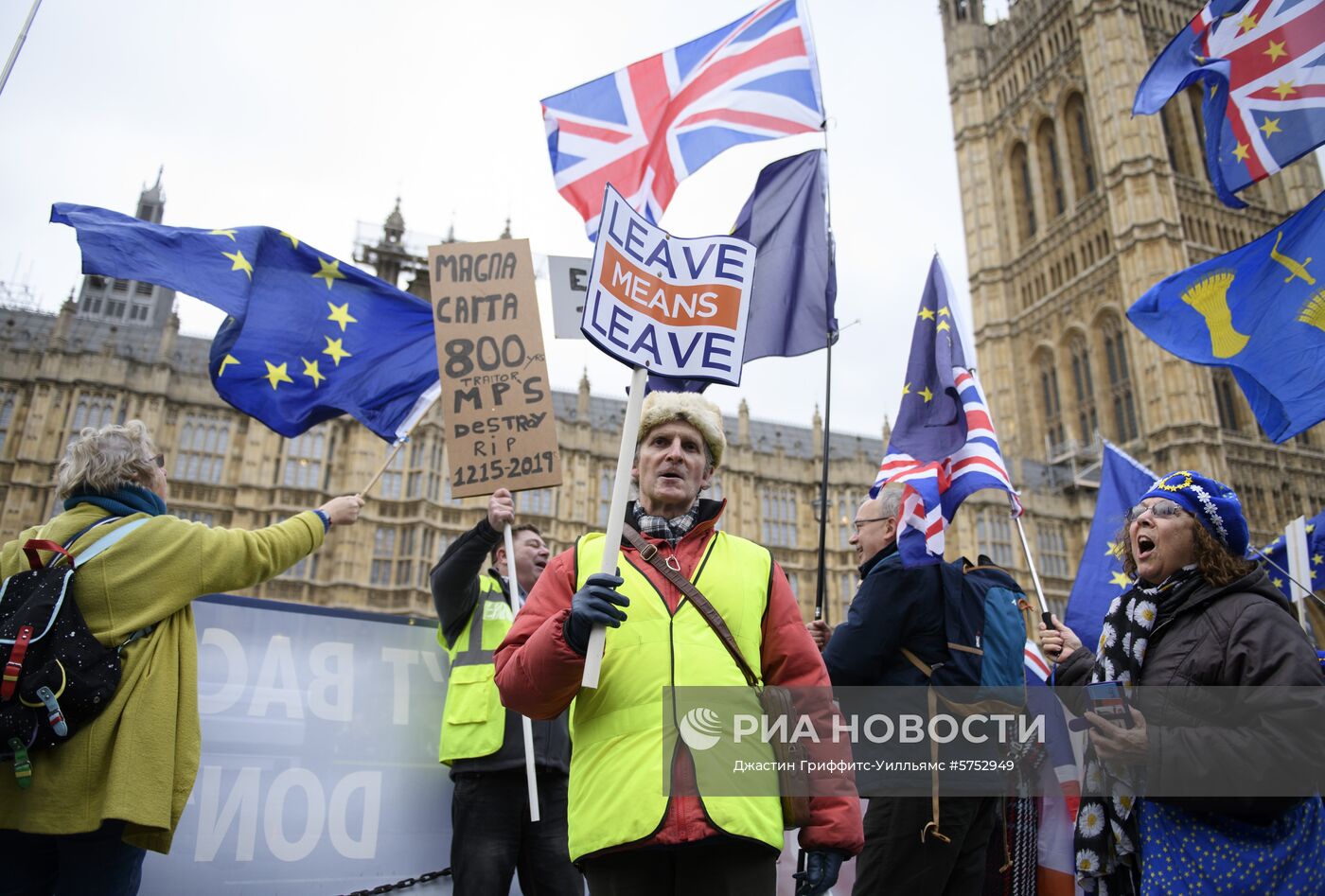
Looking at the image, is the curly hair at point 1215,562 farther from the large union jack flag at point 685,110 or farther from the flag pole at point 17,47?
the flag pole at point 17,47

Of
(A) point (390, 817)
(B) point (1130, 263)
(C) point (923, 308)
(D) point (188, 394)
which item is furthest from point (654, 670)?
(B) point (1130, 263)

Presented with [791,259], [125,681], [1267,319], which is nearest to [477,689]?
[125,681]

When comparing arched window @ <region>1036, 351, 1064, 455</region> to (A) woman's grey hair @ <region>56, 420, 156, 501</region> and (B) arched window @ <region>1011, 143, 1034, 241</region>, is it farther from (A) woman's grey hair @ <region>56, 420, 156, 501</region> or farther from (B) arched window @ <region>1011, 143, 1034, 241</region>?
(A) woman's grey hair @ <region>56, 420, 156, 501</region>

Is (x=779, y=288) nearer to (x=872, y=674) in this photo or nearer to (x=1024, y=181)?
(x=872, y=674)

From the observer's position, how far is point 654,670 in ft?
7.51

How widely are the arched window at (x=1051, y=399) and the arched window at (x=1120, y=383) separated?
9.11 ft

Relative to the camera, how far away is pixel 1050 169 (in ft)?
155

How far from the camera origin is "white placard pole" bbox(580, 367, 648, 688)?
6.98ft


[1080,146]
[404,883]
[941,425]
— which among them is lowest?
[404,883]

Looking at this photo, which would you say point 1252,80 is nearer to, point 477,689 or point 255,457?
point 477,689

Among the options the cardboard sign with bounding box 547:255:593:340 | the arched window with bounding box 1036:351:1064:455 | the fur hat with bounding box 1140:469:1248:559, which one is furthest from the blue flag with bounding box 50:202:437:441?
the arched window with bounding box 1036:351:1064:455

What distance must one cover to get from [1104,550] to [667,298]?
4967mm

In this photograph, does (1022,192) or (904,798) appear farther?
(1022,192)

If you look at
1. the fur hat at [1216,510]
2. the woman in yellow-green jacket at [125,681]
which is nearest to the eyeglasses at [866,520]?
the fur hat at [1216,510]
